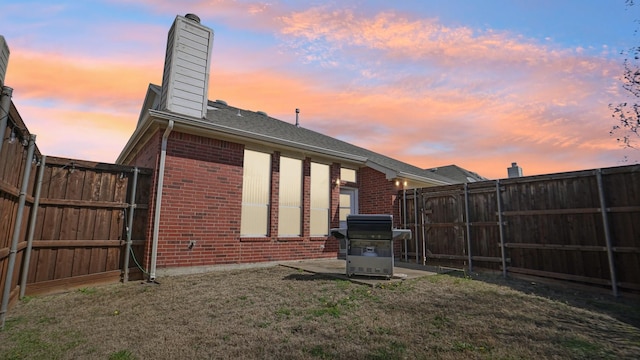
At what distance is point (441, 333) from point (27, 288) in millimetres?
6642

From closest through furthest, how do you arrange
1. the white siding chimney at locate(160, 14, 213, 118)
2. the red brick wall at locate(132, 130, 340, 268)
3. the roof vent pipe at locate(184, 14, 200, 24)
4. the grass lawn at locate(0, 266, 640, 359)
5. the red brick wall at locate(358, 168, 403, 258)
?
the grass lawn at locate(0, 266, 640, 359) → the red brick wall at locate(132, 130, 340, 268) → the white siding chimney at locate(160, 14, 213, 118) → the roof vent pipe at locate(184, 14, 200, 24) → the red brick wall at locate(358, 168, 403, 258)

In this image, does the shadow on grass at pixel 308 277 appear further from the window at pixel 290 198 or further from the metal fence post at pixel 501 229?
the metal fence post at pixel 501 229

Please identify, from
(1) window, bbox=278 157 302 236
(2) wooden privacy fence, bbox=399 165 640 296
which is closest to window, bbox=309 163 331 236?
(1) window, bbox=278 157 302 236

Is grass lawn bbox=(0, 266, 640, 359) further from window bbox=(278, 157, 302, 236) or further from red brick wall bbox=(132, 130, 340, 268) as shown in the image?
window bbox=(278, 157, 302, 236)

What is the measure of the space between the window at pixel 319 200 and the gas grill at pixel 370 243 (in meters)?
3.02

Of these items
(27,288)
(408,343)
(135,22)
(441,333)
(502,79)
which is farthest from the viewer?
(502,79)

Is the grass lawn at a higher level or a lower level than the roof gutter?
lower

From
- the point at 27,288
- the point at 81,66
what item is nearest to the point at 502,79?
the point at 81,66

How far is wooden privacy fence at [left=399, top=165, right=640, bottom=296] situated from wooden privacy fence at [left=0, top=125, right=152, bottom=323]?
781 cm

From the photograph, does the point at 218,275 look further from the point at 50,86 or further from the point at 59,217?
the point at 50,86

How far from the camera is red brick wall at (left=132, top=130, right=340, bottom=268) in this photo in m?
6.73

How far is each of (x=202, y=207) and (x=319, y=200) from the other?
3769 mm

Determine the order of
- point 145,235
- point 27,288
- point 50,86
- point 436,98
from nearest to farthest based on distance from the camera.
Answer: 1. point 27,288
2. point 145,235
3. point 50,86
4. point 436,98

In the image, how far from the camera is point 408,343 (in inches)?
125
